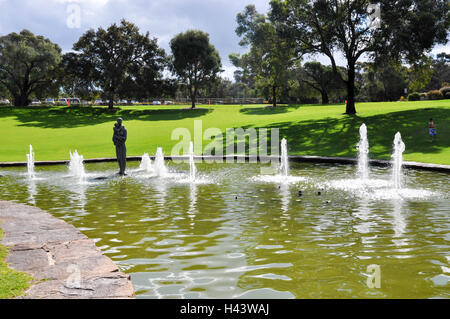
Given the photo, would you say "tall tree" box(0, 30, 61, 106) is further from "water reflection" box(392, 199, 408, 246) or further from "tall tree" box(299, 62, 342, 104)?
"water reflection" box(392, 199, 408, 246)

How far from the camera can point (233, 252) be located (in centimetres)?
686

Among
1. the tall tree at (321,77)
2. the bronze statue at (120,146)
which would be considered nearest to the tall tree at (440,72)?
the tall tree at (321,77)

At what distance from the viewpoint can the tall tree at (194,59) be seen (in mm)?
72875

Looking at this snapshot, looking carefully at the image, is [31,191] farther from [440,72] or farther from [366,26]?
[440,72]

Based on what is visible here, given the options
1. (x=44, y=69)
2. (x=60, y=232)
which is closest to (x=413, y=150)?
(x=60, y=232)

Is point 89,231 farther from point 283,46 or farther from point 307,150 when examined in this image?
point 283,46

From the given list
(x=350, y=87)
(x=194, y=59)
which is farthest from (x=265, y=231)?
(x=194, y=59)

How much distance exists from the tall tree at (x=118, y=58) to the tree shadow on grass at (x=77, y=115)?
523 cm

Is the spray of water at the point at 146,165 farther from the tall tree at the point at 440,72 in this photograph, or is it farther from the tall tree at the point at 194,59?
the tall tree at the point at 440,72

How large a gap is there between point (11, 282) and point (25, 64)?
78.8 meters

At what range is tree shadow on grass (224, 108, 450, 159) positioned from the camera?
79.0 ft

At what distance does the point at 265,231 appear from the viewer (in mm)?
8219

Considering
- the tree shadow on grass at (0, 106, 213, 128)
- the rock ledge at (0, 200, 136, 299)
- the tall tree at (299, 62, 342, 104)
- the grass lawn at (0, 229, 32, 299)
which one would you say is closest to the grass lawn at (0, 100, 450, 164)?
the tree shadow on grass at (0, 106, 213, 128)
